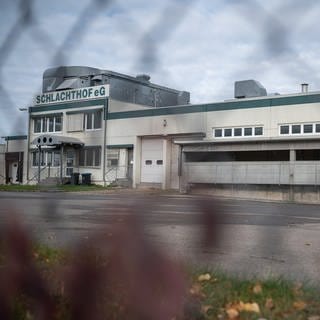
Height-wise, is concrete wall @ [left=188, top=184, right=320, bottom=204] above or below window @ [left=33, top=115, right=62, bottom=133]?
below

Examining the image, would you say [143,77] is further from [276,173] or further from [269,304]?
[276,173]

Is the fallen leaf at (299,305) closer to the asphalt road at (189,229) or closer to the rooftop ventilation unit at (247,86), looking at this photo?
the asphalt road at (189,229)

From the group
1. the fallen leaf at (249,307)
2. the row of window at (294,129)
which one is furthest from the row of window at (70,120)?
the row of window at (294,129)

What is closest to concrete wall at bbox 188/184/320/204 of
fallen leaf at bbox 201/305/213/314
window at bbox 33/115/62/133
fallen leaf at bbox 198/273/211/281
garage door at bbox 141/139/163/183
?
garage door at bbox 141/139/163/183

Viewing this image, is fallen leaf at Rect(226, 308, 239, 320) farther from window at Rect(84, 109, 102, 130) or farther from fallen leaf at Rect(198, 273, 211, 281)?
window at Rect(84, 109, 102, 130)

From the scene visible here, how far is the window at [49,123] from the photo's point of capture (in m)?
2.18

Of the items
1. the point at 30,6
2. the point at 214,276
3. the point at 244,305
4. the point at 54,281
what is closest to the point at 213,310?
the point at 244,305

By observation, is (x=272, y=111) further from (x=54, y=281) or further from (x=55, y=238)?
(x=54, y=281)

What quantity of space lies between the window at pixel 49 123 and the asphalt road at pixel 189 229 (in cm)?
27

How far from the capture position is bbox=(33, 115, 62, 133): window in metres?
2.18

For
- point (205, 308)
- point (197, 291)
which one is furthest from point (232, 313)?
point (197, 291)

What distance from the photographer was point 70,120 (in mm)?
2461

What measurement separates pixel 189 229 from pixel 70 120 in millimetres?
731

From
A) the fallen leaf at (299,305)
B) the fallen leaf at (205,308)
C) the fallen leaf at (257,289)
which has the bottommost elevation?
the fallen leaf at (299,305)
